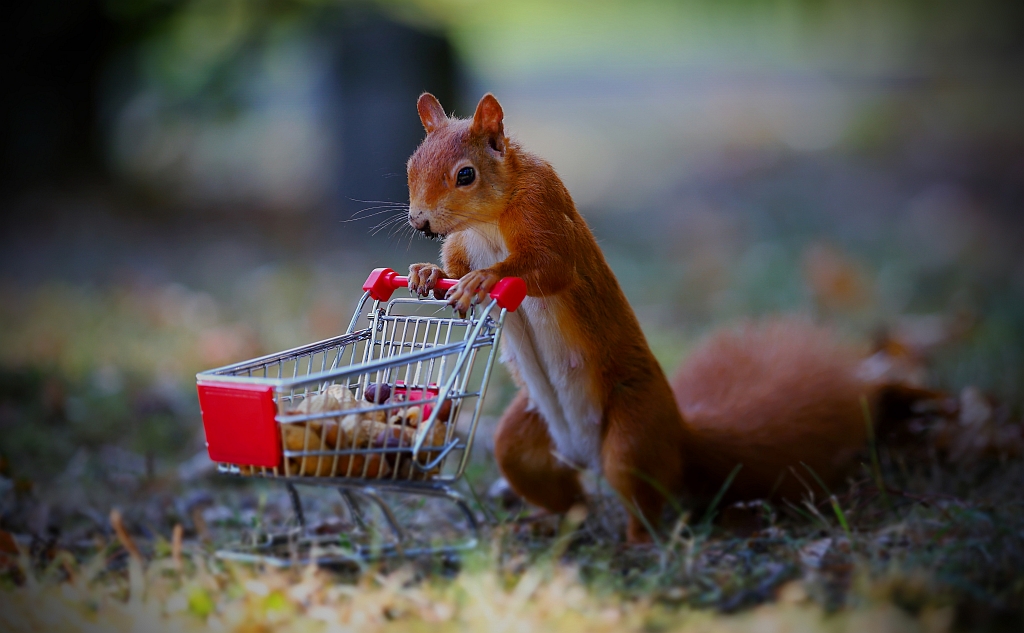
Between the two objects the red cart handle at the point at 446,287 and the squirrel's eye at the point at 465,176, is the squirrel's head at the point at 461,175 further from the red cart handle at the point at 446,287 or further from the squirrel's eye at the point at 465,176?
the red cart handle at the point at 446,287

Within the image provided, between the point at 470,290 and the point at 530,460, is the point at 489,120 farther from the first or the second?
the point at 530,460

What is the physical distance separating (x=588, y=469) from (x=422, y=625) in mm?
754

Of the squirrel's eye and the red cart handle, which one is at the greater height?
the squirrel's eye

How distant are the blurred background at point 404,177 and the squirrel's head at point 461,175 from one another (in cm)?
90

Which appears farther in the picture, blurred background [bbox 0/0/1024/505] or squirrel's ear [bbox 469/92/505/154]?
blurred background [bbox 0/0/1024/505]

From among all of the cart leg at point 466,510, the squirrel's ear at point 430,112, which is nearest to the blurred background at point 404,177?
the squirrel's ear at point 430,112

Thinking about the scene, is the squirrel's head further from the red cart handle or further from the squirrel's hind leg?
the squirrel's hind leg

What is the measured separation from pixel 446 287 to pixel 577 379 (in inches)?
16.1

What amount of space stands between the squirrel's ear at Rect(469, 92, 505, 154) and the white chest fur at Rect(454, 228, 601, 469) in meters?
0.21

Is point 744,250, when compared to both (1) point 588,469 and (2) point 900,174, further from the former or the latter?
(1) point 588,469

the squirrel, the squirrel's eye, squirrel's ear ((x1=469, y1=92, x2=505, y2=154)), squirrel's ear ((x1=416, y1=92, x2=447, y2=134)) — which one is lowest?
the squirrel

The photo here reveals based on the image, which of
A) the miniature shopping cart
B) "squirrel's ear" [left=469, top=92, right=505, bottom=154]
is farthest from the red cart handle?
"squirrel's ear" [left=469, top=92, right=505, bottom=154]

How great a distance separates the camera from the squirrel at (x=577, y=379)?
1.92 m

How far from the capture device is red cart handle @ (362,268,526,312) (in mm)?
1775
